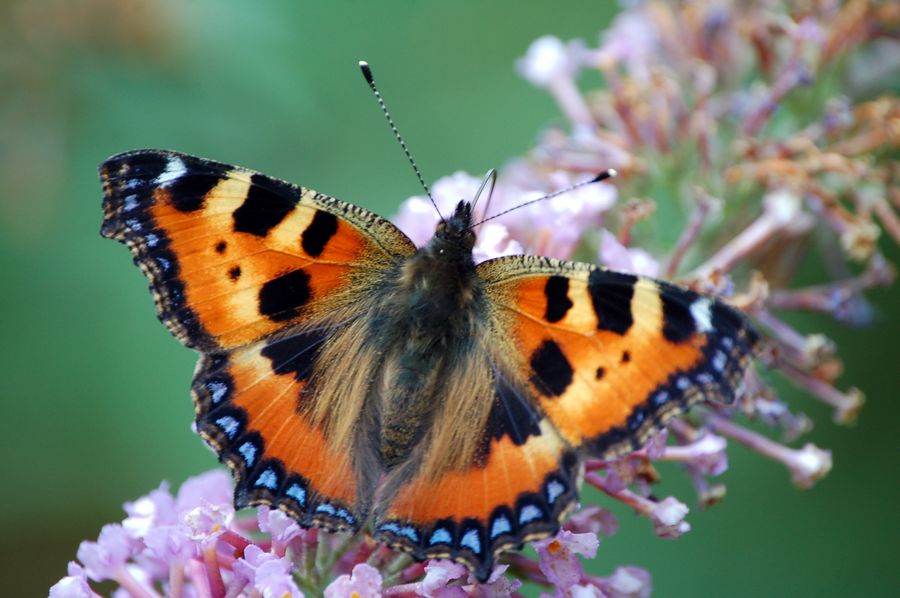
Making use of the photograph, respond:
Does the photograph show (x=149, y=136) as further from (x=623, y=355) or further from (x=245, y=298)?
(x=623, y=355)

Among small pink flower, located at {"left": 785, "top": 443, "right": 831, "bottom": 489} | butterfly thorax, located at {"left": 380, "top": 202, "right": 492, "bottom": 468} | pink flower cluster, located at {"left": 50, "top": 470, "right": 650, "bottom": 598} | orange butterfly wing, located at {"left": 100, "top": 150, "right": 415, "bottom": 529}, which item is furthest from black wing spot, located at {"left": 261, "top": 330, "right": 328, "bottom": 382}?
small pink flower, located at {"left": 785, "top": 443, "right": 831, "bottom": 489}

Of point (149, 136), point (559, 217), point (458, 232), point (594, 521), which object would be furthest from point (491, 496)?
point (149, 136)

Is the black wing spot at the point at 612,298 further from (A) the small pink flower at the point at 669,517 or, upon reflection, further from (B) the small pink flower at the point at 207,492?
(B) the small pink flower at the point at 207,492

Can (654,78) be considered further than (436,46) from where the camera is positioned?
No

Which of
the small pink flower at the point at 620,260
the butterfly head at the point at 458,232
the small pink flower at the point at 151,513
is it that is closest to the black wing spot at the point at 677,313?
the small pink flower at the point at 620,260

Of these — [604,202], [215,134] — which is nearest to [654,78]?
[604,202]

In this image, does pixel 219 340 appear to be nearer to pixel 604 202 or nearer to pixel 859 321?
pixel 604 202
